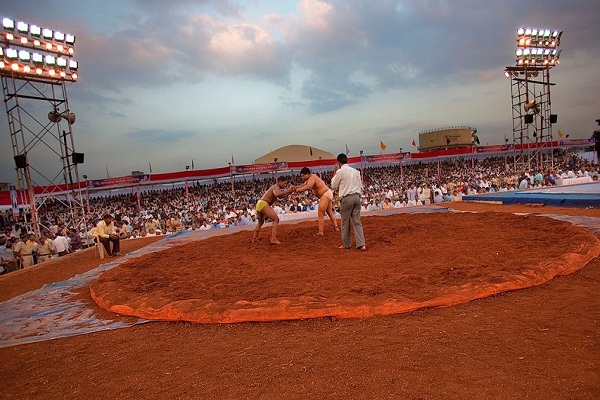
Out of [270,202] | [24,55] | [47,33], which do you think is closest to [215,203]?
[47,33]

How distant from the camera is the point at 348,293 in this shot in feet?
12.0

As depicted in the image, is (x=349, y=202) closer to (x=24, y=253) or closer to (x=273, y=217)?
(x=273, y=217)

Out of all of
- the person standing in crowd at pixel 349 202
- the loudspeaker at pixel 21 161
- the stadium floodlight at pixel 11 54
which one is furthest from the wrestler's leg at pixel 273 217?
the stadium floodlight at pixel 11 54

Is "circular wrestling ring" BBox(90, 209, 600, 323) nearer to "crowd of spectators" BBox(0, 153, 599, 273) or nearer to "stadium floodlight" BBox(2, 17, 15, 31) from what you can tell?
"crowd of spectators" BBox(0, 153, 599, 273)

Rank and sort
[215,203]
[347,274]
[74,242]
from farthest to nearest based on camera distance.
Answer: [215,203] → [74,242] → [347,274]

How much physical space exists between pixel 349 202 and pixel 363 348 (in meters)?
3.59

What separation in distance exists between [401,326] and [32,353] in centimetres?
338

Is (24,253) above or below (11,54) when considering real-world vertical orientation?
below

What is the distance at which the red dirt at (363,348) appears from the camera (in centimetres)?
207

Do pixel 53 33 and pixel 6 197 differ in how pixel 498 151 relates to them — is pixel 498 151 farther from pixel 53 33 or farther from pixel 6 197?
pixel 6 197

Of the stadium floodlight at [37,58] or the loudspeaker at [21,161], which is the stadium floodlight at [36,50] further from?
the loudspeaker at [21,161]

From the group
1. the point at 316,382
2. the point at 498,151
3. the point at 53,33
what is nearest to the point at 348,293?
the point at 316,382

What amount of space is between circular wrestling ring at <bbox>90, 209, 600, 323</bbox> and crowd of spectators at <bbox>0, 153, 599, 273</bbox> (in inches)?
315

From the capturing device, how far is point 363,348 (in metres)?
2.56
